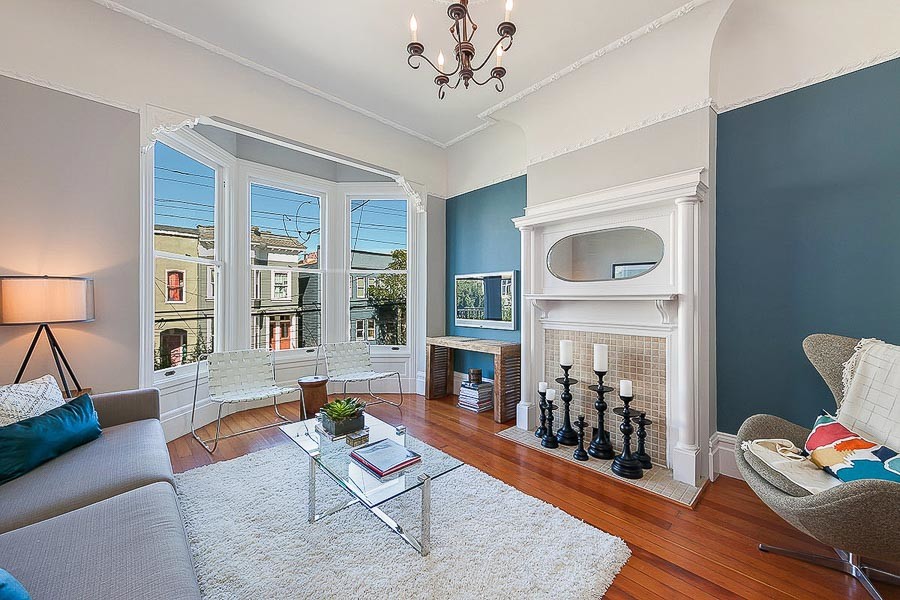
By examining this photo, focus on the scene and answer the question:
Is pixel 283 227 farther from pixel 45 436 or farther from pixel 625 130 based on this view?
pixel 625 130

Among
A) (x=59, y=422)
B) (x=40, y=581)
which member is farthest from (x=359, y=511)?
(x=59, y=422)

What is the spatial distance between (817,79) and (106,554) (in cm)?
411

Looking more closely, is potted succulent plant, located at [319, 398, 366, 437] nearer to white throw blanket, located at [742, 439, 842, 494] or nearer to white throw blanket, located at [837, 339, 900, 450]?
white throw blanket, located at [742, 439, 842, 494]

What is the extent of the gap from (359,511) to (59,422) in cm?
156

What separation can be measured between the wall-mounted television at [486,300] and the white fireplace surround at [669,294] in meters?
0.91

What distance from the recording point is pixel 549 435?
304 centimetres

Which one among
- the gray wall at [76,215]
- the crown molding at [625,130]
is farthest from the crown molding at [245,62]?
the crown molding at [625,130]

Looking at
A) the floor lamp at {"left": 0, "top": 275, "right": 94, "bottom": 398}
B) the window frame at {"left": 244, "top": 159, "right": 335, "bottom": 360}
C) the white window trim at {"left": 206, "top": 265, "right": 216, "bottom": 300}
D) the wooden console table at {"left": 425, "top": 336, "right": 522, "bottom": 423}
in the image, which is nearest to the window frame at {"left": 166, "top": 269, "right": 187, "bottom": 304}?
the white window trim at {"left": 206, "top": 265, "right": 216, "bottom": 300}

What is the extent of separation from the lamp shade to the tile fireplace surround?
10.9 ft

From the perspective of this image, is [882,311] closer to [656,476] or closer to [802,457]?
[802,457]

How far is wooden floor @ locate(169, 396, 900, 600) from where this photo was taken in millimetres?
1605

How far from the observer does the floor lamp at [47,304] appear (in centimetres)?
201

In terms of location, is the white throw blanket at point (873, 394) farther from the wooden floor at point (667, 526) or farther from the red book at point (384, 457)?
the red book at point (384, 457)

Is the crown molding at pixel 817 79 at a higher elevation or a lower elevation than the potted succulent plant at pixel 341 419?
higher
